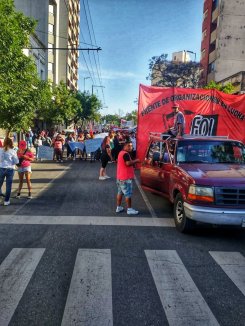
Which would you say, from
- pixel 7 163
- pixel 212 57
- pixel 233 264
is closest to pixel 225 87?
pixel 212 57

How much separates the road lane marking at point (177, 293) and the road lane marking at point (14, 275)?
5.70 feet

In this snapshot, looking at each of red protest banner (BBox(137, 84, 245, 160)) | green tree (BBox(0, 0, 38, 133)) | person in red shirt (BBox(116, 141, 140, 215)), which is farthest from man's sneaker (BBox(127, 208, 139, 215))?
green tree (BBox(0, 0, 38, 133))

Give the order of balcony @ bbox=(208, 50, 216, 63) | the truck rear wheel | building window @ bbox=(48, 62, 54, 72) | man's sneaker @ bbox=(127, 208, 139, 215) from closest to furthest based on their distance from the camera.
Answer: the truck rear wheel → man's sneaker @ bbox=(127, 208, 139, 215) → balcony @ bbox=(208, 50, 216, 63) → building window @ bbox=(48, 62, 54, 72)

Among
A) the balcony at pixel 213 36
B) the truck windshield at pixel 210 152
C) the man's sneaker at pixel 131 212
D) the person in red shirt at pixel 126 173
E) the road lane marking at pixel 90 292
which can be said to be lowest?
the road lane marking at pixel 90 292

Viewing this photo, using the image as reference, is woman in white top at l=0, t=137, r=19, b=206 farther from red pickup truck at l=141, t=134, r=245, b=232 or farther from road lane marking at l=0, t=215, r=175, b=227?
red pickup truck at l=141, t=134, r=245, b=232

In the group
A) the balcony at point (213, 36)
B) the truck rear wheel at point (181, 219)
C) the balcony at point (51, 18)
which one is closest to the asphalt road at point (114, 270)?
the truck rear wheel at point (181, 219)

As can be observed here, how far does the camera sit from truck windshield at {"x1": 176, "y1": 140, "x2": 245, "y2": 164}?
25.5 feet

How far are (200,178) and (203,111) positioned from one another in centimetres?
703

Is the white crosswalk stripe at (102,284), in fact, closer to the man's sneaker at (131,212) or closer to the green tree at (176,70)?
the man's sneaker at (131,212)

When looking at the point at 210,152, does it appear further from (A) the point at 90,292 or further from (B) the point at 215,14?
(B) the point at 215,14

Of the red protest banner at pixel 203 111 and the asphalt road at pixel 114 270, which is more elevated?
the red protest banner at pixel 203 111

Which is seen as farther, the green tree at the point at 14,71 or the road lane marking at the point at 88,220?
the green tree at the point at 14,71

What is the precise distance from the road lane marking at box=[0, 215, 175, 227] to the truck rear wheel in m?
0.41

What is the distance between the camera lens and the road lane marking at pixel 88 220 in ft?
24.5
